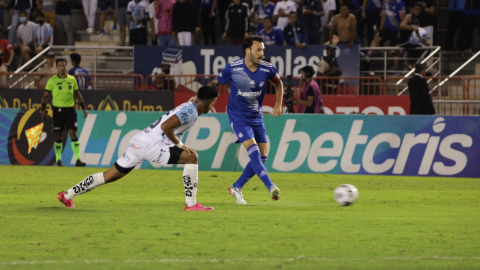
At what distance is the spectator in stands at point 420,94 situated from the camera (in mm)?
15953

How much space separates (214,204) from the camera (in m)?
9.96

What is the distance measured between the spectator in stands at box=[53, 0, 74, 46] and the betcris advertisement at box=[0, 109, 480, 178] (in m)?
8.92

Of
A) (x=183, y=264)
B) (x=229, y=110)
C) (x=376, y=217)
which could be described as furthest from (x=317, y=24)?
(x=183, y=264)

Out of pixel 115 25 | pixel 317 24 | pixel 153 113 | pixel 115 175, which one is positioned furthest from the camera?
pixel 115 25

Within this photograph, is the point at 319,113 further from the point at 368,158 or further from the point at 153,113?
the point at 153,113

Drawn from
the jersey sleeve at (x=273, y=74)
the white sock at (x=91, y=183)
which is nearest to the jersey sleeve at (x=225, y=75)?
the jersey sleeve at (x=273, y=74)

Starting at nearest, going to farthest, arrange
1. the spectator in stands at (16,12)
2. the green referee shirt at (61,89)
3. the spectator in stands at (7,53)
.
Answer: the green referee shirt at (61,89) → the spectator in stands at (7,53) → the spectator in stands at (16,12)

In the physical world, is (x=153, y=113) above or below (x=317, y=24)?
below

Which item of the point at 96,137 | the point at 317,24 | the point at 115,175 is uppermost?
the point at 317,24

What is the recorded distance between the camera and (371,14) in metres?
21.5

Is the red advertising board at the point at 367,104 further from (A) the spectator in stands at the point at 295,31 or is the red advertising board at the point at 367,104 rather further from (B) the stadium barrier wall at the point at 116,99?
(B) the stadium barrier wall at the point at 116,99

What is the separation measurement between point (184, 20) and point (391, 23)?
251 inches

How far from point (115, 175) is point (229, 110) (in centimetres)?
243

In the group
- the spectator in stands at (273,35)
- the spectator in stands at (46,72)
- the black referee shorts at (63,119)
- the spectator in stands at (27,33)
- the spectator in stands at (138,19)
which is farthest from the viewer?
the spectator in stands at (27,33)
